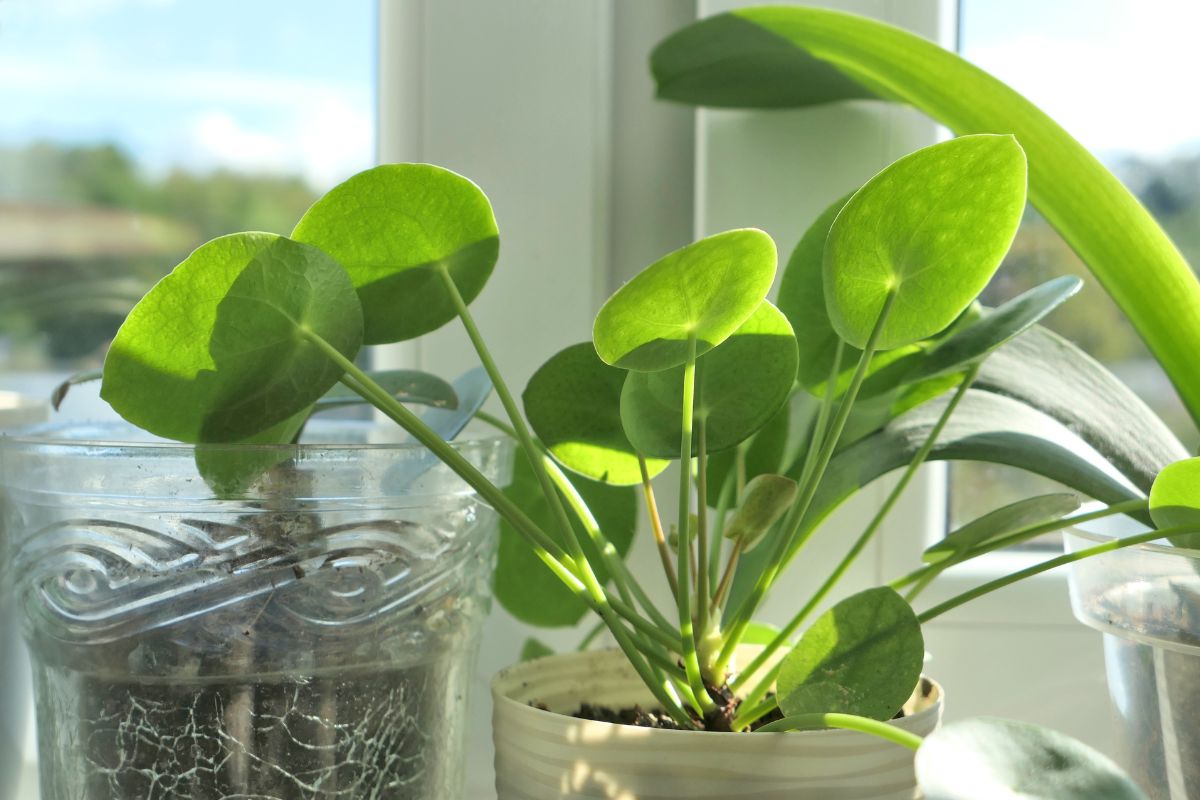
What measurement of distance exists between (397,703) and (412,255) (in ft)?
0.61

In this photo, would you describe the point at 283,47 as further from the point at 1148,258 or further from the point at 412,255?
the point at 1148,258

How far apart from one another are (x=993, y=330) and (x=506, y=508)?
217 mm

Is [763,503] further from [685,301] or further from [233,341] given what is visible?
[233,341]

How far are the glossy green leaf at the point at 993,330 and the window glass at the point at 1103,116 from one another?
0.27 m

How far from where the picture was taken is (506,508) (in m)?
0.40

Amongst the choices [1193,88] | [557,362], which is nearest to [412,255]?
[557,362]

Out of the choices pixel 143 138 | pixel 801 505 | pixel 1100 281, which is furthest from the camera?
pixel 143 138

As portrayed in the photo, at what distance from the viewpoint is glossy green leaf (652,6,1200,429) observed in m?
0.49

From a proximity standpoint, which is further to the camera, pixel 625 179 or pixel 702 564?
pixel 625 179

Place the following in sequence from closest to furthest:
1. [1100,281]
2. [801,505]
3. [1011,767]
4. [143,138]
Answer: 1. [1011,767]
2. [801,505]
3. [1100,281]
4. [143,138]

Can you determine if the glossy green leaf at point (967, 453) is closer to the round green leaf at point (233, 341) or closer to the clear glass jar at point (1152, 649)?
the clear glass jar at point (1152, 649)

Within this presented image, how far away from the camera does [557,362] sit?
459 millimetres

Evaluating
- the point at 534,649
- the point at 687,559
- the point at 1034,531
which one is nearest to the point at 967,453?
the point at 1034,531

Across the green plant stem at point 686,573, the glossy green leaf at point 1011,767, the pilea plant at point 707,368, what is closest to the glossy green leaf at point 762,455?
the pilea plant at point 707,368
